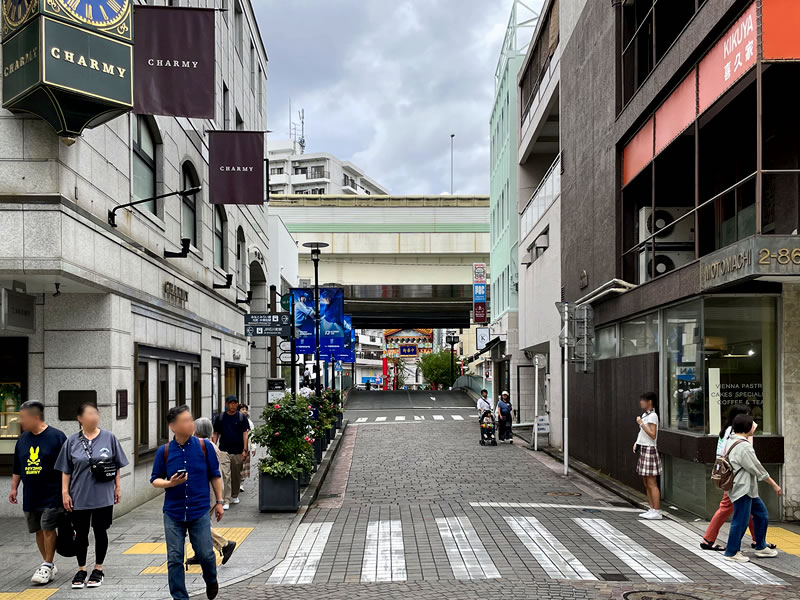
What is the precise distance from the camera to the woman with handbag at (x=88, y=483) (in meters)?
8.61

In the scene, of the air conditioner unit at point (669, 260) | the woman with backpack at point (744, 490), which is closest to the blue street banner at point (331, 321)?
the air conditioner unit at point (669, 260)

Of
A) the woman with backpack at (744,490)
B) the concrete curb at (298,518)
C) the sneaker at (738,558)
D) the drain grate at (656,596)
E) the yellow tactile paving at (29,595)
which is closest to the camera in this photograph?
the drain grate at (656,596)

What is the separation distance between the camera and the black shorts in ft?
28.7

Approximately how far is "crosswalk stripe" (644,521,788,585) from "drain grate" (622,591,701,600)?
1.05 metres

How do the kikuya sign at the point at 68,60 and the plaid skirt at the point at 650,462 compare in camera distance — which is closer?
the kikuya sign at the point at 68,60

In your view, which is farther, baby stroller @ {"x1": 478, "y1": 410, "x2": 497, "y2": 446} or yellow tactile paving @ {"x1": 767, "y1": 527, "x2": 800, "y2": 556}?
baby stroller @ {"x1": 478, "y1": 410, "x2": 497, "y2": 446}

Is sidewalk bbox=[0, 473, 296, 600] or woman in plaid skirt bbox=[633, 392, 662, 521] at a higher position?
woman in plaid skirt bbox=[633, 392, 662, 521]

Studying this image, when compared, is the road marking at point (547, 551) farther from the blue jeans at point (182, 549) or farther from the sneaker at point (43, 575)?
the sneaker at point (43, 575)

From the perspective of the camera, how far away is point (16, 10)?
10.7 m

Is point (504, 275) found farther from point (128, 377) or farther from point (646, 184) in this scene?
point (128, 377)

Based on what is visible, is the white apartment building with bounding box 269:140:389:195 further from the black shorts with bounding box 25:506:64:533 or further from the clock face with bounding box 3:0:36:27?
the black shorts with bounding box 25:506:64:533

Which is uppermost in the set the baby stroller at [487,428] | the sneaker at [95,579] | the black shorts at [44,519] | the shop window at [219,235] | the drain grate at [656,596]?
the shop window at [219,235]

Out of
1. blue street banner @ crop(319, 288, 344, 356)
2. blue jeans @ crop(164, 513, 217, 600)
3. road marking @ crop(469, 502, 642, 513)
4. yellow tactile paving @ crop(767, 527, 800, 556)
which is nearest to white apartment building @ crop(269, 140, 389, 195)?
blue street banner @ crop(319, 288, 344, 356)

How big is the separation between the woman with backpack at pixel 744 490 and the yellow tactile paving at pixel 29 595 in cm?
714
